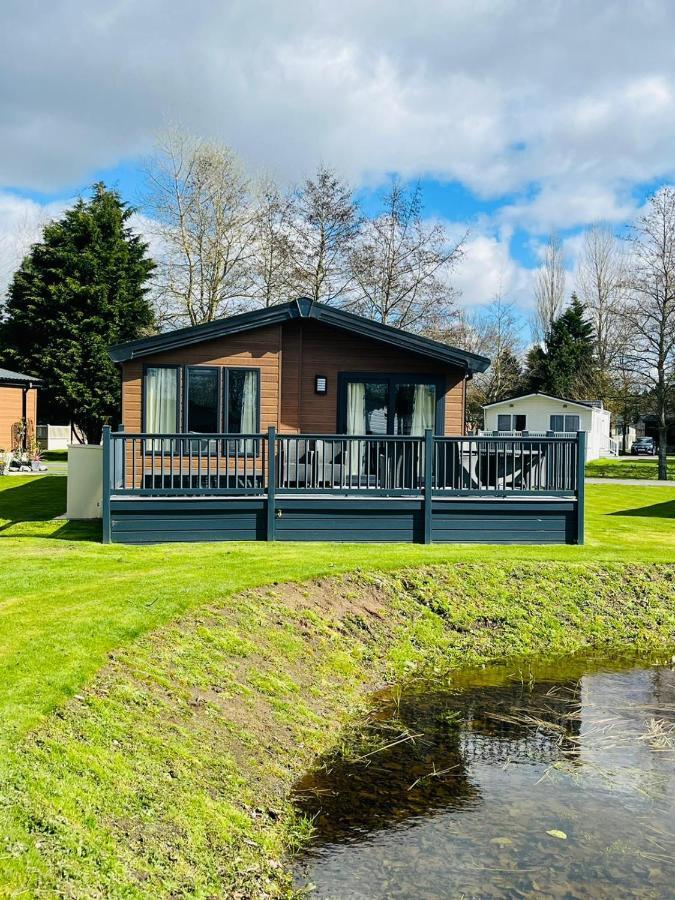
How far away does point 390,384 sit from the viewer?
1326cm

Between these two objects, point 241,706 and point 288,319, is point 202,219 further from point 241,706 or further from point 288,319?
point 241,706

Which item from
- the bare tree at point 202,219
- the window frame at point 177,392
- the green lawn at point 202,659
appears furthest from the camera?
the bare tree at point 202,219

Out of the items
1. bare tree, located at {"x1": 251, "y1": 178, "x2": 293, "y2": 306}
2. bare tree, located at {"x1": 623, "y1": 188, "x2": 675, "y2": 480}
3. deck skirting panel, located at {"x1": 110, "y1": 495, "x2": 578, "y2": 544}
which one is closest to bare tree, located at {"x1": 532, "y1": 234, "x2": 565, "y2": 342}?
bare tree, located at {"x1": 623, "y1": 188, "x2": 675, "y2": 480}

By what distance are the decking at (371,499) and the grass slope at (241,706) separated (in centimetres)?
140

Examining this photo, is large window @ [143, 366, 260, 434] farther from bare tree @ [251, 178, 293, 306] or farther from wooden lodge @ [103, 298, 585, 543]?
bare tree @ [251, 178, 293, 306]

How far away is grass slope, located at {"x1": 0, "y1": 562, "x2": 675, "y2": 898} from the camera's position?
3525 millimetres

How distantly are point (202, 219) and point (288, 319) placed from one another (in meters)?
18.7

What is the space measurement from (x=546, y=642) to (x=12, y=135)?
34.8 m

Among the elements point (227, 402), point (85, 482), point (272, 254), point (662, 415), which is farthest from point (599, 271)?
point (85, 482)

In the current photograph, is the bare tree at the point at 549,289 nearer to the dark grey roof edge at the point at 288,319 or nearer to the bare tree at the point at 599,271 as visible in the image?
the bare tree at the point at 599,271

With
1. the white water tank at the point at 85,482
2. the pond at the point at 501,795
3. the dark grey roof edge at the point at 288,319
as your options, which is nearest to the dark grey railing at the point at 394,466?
the white water tank at the point at 85,482

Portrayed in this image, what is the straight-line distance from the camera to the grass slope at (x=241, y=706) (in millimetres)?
3525

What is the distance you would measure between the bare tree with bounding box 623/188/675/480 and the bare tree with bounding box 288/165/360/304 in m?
10.8

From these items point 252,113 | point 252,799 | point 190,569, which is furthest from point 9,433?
point 252,799
